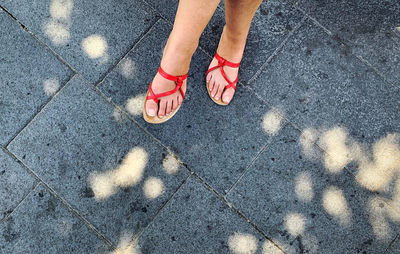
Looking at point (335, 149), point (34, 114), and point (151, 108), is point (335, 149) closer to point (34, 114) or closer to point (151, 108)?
point (151, 108)

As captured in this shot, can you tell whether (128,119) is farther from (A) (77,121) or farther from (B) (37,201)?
(B) (37,201)

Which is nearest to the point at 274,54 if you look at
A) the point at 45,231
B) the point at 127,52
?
the point at 127,52

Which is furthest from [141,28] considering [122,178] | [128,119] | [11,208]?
[11,208]

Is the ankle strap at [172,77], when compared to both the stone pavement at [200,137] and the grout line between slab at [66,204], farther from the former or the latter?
the grout line between slab at [66,204]

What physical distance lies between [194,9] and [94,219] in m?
1.48

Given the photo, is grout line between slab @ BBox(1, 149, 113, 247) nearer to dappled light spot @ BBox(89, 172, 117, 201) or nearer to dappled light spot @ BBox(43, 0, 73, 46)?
dappled light spot @ BBox(89, 172, 117, 201)

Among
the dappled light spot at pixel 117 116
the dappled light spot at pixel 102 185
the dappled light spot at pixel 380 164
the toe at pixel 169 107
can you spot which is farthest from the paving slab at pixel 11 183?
the dappled light spot at pixel 380 164

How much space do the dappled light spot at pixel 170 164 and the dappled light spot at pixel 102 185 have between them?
0.37 meters

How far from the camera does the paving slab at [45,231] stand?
7.61 feet

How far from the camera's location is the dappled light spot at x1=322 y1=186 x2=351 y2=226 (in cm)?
246

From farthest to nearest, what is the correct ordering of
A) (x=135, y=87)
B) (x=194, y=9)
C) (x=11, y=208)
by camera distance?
(x=135, y=87) → (x=11, y=208) → (x=194, y=9)

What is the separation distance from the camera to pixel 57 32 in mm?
2576

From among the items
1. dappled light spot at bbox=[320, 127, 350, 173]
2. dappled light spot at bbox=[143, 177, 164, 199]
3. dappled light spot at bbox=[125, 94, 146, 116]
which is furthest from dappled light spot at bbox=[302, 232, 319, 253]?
dappled light spot at bbox=[125, 94, 146, 116]

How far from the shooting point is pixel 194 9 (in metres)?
1.83
